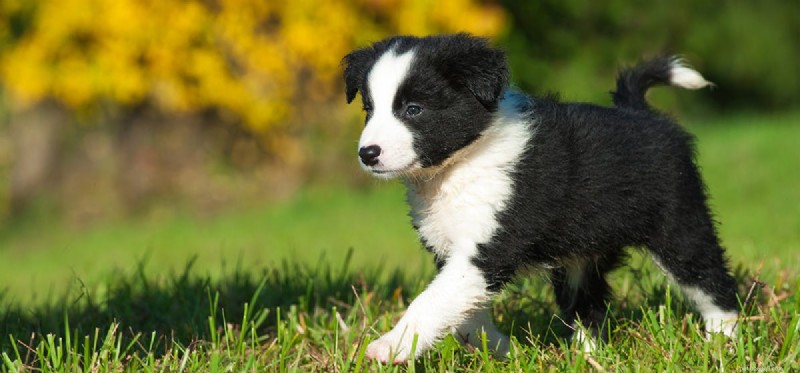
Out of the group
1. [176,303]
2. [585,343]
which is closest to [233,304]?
[176,303]

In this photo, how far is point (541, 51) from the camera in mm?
15508

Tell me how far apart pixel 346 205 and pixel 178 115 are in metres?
2.30

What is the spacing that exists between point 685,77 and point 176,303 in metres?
2.62

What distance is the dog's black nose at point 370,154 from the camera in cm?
400

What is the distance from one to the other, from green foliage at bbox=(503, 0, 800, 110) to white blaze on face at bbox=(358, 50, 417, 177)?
10081 millimetres

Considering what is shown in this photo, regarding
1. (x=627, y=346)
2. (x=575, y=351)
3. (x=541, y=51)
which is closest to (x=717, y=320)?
(x=627, y=346)

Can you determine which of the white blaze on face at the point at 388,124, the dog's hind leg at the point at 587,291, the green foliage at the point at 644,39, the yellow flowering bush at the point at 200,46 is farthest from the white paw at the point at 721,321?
the green foliage at the point at 644,39

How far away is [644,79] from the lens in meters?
5.03

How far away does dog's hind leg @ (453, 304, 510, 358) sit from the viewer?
14.4ft

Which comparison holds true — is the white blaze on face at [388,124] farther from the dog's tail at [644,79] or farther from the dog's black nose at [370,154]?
the dog's tail at [644,79]

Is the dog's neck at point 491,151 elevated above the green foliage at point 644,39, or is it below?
below

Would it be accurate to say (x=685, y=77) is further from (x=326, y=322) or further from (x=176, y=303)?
(x=176, y=303)

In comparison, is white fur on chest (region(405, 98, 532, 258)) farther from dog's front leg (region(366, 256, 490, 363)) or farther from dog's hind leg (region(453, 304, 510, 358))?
dog's hind leg (region(453, 304, 510, 358))

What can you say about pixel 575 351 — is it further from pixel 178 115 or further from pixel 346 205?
pixel 178 115
